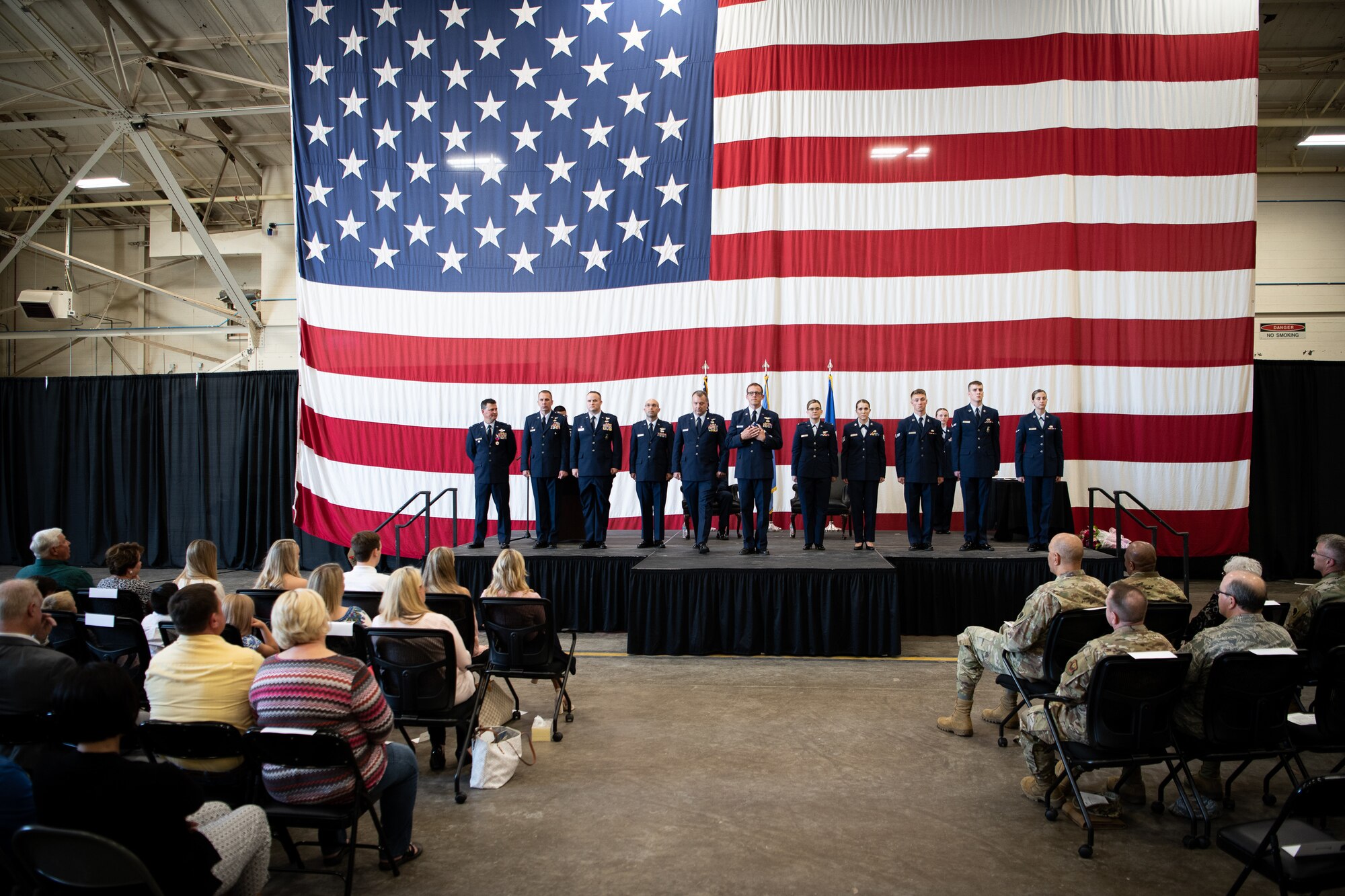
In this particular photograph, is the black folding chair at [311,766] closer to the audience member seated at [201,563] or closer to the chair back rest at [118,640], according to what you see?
the chair back rest at [118,640]

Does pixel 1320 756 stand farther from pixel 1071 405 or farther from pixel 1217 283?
pixel 1217 283

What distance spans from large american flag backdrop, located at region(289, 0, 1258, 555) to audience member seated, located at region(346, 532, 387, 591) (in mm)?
4871

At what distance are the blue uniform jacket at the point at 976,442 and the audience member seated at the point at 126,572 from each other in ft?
20.3

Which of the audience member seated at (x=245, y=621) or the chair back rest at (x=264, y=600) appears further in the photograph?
the chair back rest at (x=264, y=600)

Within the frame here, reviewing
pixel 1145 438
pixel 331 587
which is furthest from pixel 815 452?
pixel 331 587

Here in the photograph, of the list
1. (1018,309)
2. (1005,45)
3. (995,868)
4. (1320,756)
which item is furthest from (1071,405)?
(995,868)

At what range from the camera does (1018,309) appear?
353 inches

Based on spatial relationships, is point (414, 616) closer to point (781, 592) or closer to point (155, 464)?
point (781, 592)

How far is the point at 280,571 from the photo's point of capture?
3963mm

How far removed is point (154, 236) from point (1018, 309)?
47.7 feet

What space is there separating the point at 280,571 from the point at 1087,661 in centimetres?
358

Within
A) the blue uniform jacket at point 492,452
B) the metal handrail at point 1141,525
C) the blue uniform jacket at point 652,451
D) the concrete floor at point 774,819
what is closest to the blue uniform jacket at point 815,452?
the blue uniform jacket at point 652,451

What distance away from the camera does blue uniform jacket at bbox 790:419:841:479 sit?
708cm

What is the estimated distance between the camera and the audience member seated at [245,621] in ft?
10.6
